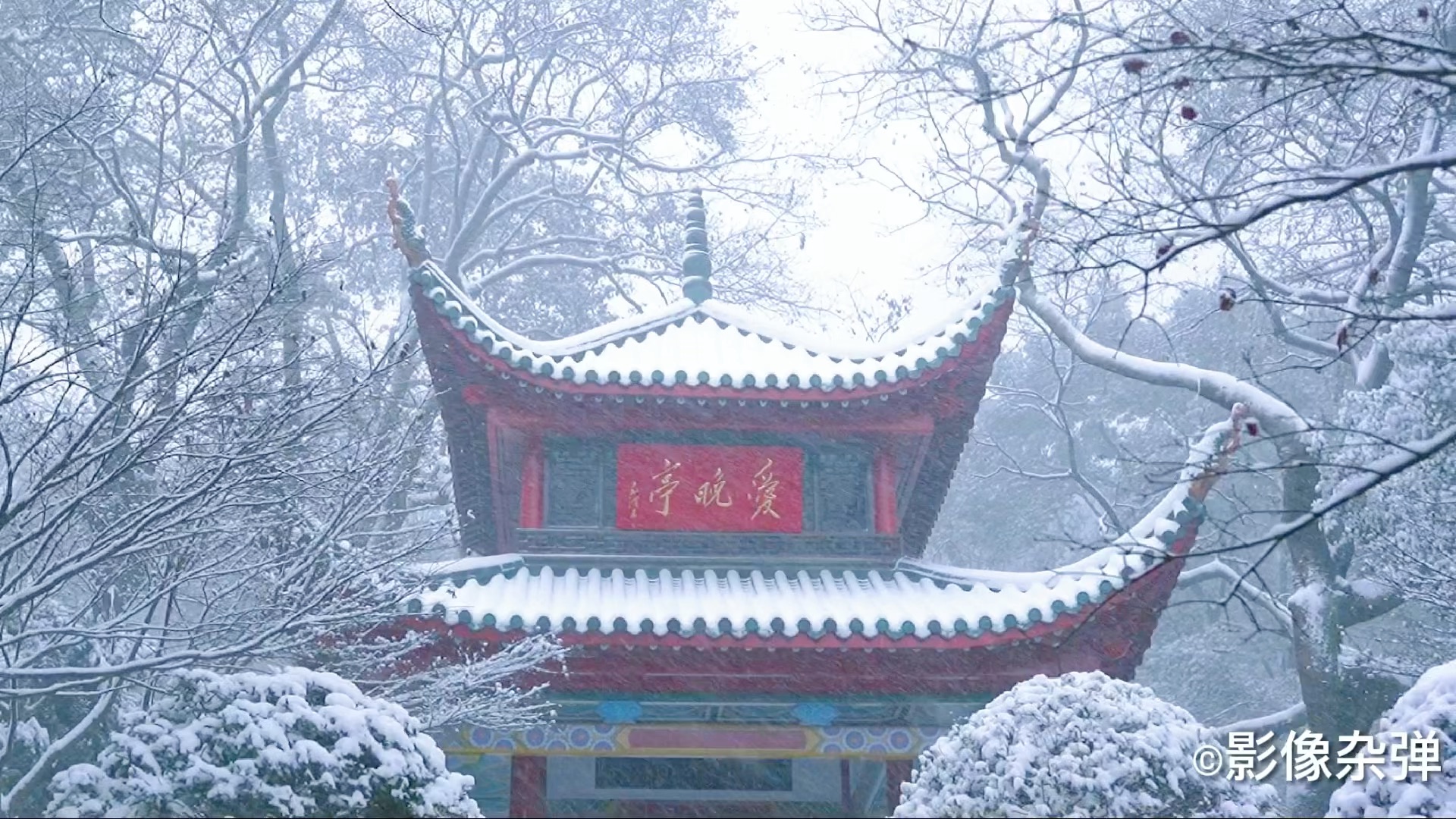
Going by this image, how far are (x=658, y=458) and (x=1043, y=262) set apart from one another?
25.7 feet

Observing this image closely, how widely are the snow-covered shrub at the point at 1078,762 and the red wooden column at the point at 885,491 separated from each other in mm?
2346

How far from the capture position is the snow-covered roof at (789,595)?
598 centimetres

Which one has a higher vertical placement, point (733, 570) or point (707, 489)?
point (707, 489)

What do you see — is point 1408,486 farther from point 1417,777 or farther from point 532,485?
point 532,485

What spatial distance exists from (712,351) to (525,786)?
2.70 meters

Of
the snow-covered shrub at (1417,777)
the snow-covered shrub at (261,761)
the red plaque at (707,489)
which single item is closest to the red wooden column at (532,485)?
the red plaque at (707,489)

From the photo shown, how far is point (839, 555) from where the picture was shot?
7.30 m

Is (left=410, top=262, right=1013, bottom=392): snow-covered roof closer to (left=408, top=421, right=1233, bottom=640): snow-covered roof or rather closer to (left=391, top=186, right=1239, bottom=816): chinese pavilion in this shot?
(left=391, top=186, right=1239, bottom=816): chinese pavilion

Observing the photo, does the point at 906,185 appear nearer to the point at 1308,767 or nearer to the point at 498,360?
the point at 498,360

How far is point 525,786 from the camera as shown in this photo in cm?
661

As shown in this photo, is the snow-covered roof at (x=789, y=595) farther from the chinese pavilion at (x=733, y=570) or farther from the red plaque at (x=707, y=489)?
the red plaque at (x=707, y=489)

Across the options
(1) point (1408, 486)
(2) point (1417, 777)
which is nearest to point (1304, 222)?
(1) point (1408, 486)

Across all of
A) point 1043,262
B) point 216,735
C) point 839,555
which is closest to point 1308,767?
point 839,555

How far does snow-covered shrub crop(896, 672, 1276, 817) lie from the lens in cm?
441
